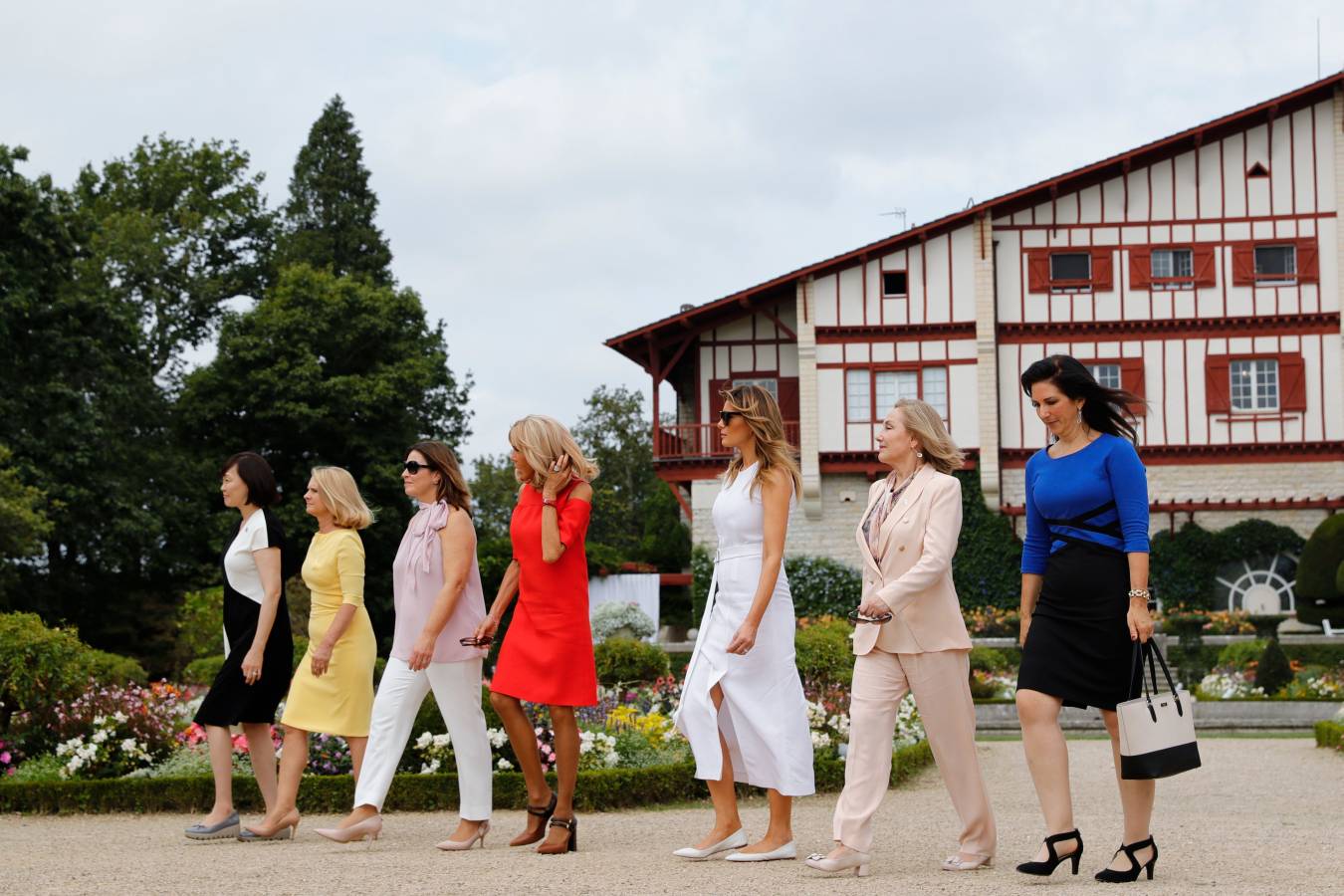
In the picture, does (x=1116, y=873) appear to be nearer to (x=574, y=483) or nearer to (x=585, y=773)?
(x=574, y=483)

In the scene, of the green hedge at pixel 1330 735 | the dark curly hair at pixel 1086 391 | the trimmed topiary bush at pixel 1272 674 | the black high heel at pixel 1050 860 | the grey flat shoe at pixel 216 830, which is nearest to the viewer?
the black high heel at pixel 1050 860

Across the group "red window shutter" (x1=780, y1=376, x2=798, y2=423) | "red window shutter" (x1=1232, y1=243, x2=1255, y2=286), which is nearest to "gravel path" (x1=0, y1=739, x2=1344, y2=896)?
"red window shutter" (x1=780, y1=376, x2=798, y2=423)

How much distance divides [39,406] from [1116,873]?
28.9 m

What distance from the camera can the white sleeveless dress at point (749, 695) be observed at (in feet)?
22.0

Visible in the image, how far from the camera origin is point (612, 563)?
36.3 meters

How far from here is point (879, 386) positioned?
3475cm

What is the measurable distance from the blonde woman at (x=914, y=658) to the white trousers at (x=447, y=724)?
67.8 inches

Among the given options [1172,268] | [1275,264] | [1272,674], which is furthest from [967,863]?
[1275,264]

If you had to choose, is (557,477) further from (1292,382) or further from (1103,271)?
(1292,382)

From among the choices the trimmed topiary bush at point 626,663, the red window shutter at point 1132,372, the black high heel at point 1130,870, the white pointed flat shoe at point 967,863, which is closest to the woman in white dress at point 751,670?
the white pointed flat shoe at point 967,863

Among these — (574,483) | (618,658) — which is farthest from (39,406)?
(574,483)

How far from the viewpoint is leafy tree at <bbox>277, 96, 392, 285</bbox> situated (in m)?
46.6

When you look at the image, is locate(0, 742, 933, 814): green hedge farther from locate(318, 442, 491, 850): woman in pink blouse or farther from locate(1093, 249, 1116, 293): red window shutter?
locate(1093, 249, 1116, 293): red window shutter

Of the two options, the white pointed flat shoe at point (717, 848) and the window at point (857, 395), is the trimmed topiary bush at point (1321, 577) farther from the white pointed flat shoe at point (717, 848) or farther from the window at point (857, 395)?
the white pointed flat shoe at point (717, 848)
